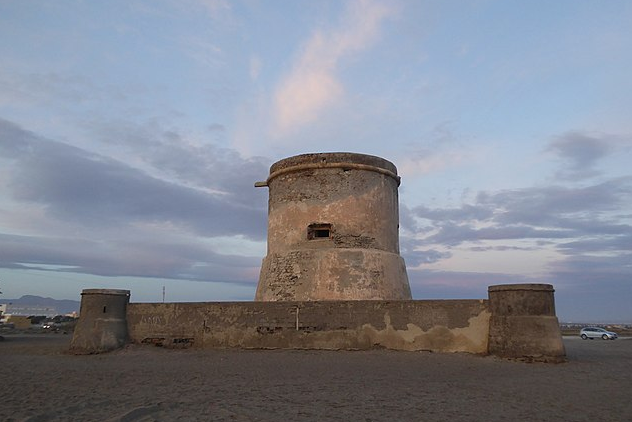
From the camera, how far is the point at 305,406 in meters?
4.96

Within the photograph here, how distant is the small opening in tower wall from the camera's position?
39.3 feet

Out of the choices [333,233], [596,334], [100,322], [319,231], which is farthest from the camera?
[596,334]

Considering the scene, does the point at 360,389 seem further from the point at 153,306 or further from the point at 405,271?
the point at 405,271

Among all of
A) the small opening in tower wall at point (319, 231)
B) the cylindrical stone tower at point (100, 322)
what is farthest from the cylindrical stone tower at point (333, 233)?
the cylindrical stone tower at point (100, 322)

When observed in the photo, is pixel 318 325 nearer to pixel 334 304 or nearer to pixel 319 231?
pixel 334 304

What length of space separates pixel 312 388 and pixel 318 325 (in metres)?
3.59

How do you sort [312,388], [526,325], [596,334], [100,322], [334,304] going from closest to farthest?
[312,388], [526,325], [334,304], [100,322], [596,334]

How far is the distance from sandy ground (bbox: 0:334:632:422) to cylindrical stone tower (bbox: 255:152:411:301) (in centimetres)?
264

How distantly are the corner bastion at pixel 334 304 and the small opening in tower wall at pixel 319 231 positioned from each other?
0.08 feet

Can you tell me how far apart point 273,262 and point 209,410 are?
769cm

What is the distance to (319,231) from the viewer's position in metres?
12.2

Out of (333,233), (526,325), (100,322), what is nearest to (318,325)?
(333,233)

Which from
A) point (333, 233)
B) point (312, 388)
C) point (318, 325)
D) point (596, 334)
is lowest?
point (596, 334)

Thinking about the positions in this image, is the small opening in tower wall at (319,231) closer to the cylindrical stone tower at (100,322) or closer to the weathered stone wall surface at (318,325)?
the weathered stone wall surface at (318,325)
